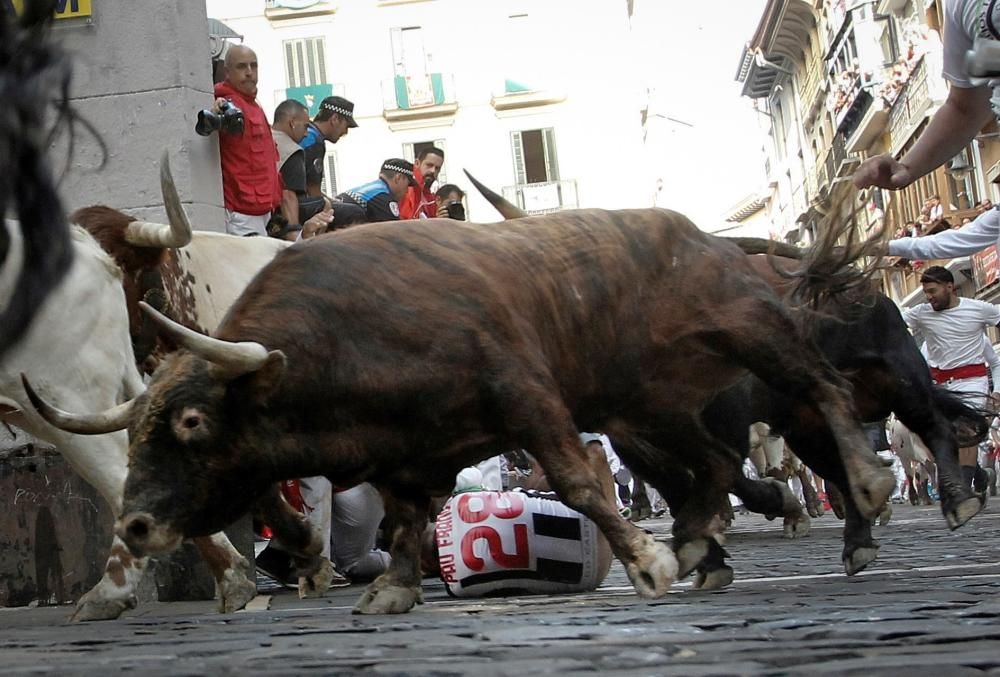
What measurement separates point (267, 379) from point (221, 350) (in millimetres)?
207

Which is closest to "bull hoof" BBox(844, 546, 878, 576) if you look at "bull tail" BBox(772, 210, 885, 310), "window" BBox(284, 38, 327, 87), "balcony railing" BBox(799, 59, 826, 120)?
"bull tail" BBox(772, 210, 885, 310)

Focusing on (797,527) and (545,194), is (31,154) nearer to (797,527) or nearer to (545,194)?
(797,527)

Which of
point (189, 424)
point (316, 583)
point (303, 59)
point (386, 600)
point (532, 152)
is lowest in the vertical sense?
point (316, 583)

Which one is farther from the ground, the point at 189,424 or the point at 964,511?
the point at 189,424

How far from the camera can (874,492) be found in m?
6.02

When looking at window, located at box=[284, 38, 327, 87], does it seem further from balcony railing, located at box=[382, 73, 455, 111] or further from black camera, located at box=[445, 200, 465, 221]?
→ black camera, located at box=[445, 200, 465, 221]

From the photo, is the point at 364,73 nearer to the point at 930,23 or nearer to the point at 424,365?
the point at 930,23

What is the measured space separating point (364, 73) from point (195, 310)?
47872 mm

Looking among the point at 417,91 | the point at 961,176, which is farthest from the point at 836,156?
the point at 961,176

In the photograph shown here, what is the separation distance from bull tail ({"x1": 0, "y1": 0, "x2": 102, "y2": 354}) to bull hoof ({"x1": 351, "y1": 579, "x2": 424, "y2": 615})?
260cm

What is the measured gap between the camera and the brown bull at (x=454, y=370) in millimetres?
5273

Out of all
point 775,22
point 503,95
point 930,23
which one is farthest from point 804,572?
point 775,22

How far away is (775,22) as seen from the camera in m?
66.2

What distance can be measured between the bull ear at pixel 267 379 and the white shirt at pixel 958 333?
1049 centimetres
